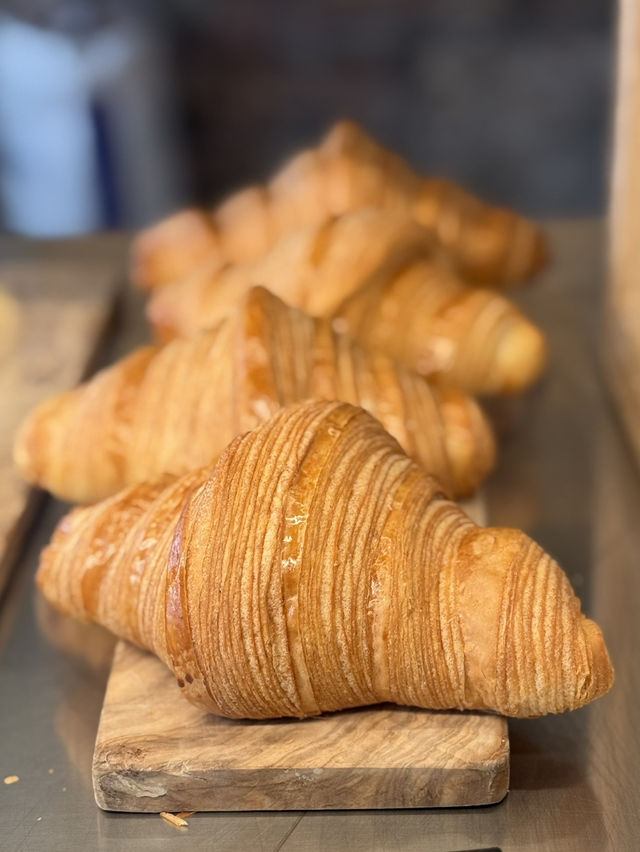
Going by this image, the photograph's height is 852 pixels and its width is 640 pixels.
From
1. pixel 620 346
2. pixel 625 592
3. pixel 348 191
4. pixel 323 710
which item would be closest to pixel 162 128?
pixel 348 191

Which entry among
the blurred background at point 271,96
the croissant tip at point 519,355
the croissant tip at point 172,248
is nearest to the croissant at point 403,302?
the croissant tip at point 519,355

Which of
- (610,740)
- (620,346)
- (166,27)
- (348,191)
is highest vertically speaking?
(166,27)

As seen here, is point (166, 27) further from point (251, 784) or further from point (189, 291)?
point (251, 784)

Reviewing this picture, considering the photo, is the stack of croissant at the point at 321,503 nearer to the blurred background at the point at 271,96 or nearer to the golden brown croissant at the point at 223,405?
the golden brown croissant at the point at 223,405

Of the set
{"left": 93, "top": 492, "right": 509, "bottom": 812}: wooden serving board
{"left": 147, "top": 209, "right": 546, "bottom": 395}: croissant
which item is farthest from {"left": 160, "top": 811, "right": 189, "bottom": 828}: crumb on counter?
{"left": 147, "top": 209, "right": 546, "bottom": 395}: croissant

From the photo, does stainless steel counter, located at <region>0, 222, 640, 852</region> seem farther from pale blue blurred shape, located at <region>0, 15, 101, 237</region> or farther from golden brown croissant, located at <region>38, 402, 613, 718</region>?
pale blue blurred shape, located at <region>0, 15, 101, 237</region>

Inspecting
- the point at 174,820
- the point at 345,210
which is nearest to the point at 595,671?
the point at 174,820

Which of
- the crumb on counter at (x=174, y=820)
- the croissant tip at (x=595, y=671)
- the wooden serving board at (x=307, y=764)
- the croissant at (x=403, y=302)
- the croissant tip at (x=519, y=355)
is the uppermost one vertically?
the croissant at (x=403, y=302)

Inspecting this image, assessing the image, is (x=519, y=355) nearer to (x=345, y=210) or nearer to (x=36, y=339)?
(x=345, y=210)
